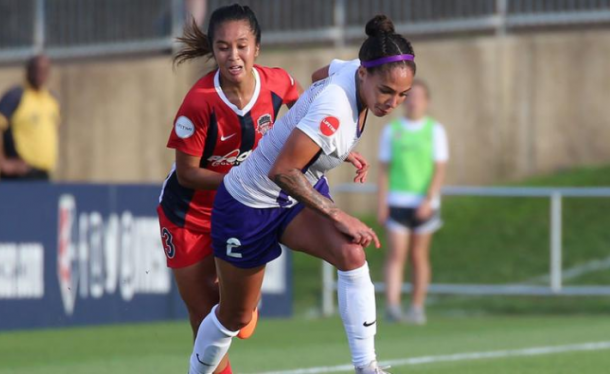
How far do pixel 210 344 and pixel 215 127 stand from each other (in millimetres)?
1088

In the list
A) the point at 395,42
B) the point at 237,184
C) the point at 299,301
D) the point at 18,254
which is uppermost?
the point at 395,42

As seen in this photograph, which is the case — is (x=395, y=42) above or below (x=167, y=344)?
above

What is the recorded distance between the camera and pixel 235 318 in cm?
707

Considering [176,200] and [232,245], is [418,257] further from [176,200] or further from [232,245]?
[232,245]

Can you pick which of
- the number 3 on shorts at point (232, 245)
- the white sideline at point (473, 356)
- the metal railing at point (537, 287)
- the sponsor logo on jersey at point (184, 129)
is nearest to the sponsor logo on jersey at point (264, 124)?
the sponsor logo on jersey at point (184, 129)

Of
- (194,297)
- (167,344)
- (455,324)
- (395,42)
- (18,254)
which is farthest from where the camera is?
(455,324)

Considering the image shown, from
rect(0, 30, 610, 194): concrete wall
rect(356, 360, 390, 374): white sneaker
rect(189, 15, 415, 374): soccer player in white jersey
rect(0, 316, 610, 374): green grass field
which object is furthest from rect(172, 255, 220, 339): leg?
rect(0, 30, 610, 194): concrete wall

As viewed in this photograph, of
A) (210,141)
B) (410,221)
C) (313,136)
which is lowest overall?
(410,221)

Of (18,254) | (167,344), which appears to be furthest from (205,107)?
(18,254)

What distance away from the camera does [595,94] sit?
18.5 metres

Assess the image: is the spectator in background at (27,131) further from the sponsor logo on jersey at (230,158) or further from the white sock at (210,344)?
the white sock at (210,344)

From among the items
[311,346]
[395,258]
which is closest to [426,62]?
[395,258]

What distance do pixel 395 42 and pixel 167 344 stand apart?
5.28m

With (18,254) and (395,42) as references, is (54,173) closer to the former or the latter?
(18,254)
